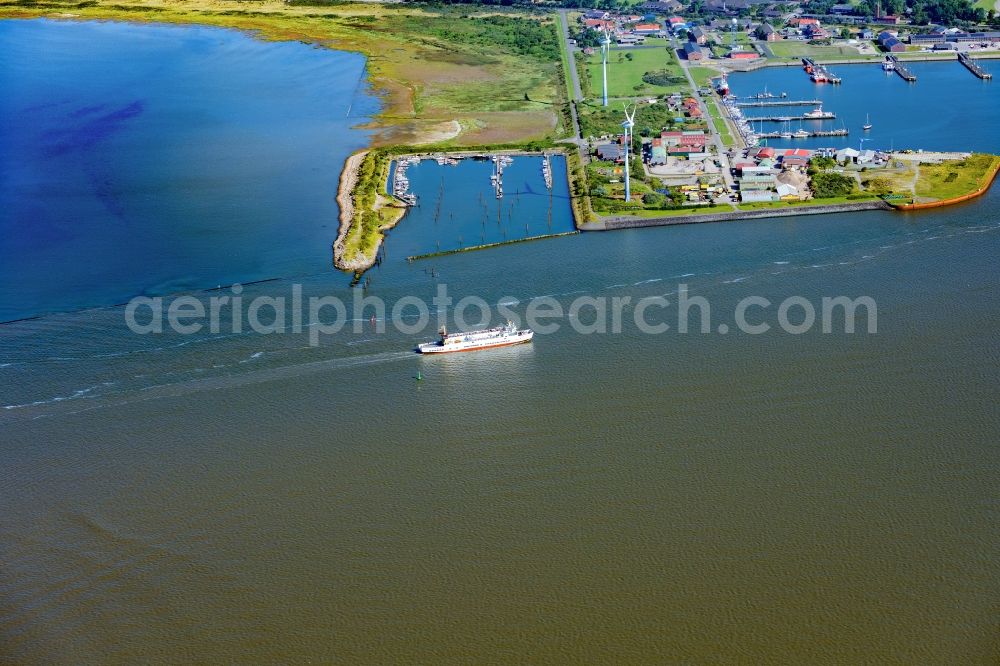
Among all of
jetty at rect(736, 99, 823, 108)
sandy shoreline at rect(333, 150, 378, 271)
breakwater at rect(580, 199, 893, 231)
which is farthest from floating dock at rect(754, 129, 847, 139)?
sandy shoreline at rect(333, 150, 378, 271)

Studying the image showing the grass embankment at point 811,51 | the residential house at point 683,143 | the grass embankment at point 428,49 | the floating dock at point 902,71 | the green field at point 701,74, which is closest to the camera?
the residential house at point 683,143

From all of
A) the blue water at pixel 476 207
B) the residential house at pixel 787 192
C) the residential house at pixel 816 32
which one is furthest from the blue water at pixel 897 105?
the blue water at pixel 476 207

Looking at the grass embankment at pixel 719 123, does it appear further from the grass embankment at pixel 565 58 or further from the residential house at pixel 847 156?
the grass embankment at pixel 565 58

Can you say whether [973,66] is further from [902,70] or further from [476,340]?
[476,340]

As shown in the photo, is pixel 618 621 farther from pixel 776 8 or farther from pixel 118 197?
pixel 776 8

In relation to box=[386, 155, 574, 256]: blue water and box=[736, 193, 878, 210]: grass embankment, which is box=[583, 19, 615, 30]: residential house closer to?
box=[386, 155, 574, 256]: blue water

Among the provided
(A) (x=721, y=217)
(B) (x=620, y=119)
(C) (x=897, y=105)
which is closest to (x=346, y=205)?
(A) (x=721, y=217)
